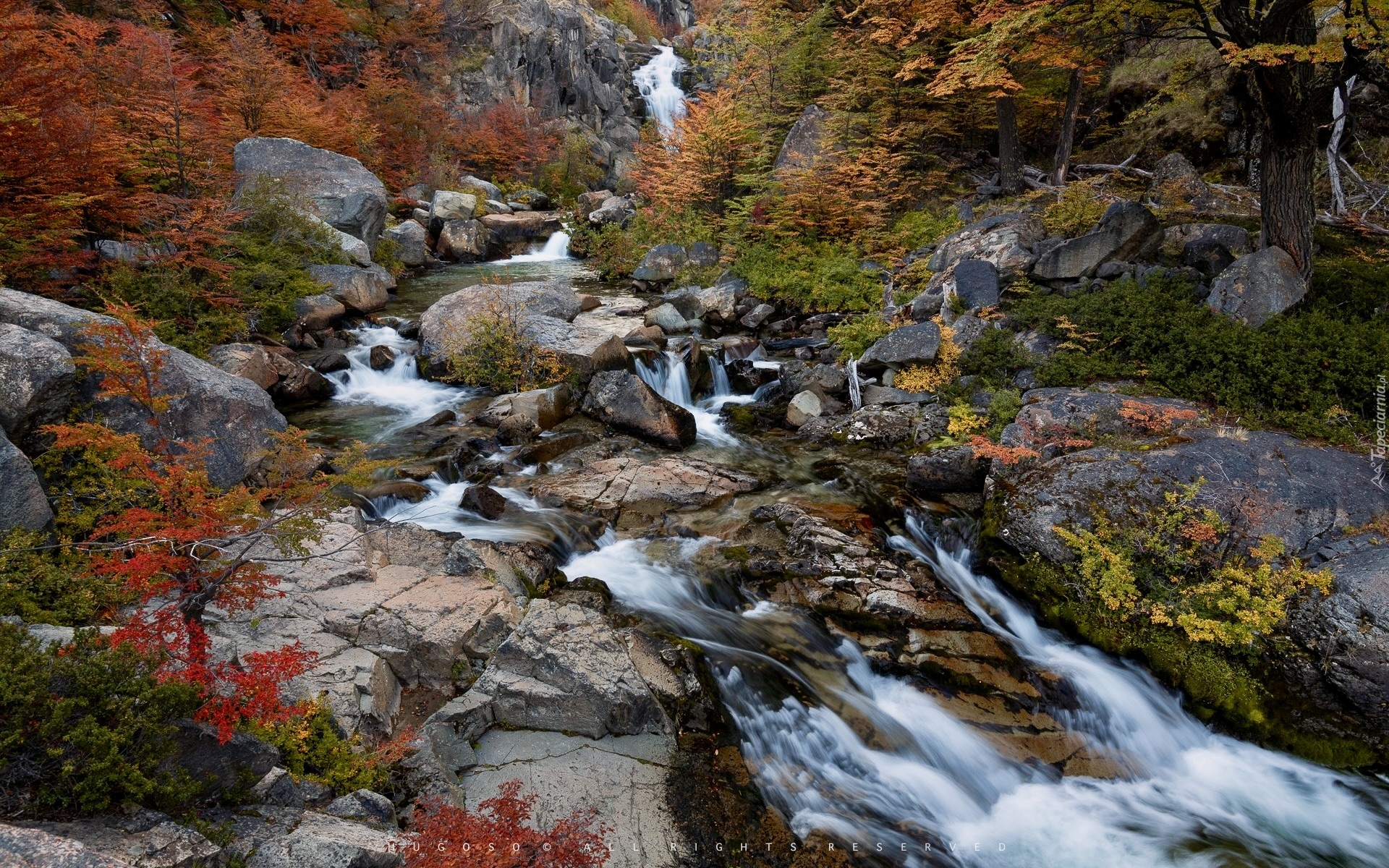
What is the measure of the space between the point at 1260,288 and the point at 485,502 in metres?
11.4

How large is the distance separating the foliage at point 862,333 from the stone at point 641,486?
14.9 ft

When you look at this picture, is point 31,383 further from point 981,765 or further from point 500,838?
point 981,765

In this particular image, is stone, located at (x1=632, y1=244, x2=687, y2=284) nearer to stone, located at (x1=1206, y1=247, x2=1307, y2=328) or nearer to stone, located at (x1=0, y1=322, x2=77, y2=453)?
stone, located at (x1=1206, y1=247, x2=1307, y2=328)

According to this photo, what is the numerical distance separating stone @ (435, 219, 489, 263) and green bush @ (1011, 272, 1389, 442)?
64.6 feet

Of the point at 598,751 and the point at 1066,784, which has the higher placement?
the point at 598,751

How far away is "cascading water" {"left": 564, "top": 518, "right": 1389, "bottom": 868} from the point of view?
518cm

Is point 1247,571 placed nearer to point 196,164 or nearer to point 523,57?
point 196,164

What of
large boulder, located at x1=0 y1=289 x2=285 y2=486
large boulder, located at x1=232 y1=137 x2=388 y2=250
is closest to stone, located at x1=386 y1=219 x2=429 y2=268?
large boulder, located at x1=232 y1=137 x2=388 y2=250

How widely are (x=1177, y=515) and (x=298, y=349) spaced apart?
50.4ft

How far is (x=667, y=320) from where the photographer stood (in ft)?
52.0

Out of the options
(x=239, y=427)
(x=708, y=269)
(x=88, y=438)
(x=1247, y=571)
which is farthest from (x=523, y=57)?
(x=1247, y=571)

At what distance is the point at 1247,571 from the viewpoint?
664 cm

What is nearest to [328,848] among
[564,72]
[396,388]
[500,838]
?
[500,838]

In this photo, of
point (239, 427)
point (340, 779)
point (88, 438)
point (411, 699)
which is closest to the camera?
point (340, 779)
